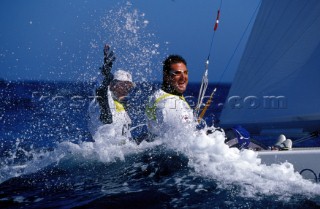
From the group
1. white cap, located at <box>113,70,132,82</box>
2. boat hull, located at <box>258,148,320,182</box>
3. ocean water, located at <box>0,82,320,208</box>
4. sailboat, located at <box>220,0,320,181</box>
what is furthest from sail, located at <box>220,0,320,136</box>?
ocean water, located at <box>0,82,320,208</box>

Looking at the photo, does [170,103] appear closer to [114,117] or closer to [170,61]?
[170,61]

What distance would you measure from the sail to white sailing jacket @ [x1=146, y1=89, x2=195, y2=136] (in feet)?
6.61

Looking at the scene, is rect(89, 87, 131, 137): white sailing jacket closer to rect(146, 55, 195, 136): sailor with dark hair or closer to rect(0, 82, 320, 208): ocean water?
rect(0, 82, 320, 208): ocean water

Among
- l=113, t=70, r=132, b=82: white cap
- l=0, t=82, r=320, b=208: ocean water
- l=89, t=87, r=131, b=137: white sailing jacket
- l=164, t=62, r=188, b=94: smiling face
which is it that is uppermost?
l=113, t=70, r=132, b=82: white cap

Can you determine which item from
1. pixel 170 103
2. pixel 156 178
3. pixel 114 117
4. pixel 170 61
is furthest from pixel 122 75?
pixel 156 178

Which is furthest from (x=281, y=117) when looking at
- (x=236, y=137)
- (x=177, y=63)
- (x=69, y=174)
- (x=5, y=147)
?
(x=5, y=147)

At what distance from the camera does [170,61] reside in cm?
396

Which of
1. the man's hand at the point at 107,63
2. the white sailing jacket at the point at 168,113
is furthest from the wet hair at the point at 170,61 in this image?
the man's hand at the point at 107,63

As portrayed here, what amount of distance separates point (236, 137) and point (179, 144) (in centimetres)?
81

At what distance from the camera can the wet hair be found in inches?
155

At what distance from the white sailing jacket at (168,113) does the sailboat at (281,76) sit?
6.55 feet

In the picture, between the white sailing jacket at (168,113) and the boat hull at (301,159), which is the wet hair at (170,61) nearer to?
the white sailing jacket at (168,113)

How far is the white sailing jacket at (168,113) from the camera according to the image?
3553mm

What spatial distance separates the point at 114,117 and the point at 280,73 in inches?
103
